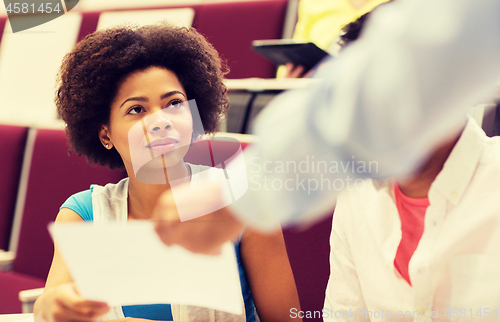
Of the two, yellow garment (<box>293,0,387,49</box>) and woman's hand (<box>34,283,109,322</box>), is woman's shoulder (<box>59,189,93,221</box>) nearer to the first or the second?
woman's hand (<box>34,283,109,322</box>)

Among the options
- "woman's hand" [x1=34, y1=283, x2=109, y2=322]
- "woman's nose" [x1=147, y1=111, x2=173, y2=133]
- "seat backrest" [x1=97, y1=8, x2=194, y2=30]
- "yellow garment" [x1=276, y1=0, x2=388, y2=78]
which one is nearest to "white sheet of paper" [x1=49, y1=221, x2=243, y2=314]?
"woman's hand" [x1=34, y1=283, x2=109, y2=322]

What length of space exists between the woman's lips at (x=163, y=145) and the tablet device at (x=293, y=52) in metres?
0.49

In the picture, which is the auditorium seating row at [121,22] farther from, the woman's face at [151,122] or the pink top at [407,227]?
the pink top at [407,227]

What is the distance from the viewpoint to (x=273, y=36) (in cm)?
139

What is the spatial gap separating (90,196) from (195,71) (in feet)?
0.73

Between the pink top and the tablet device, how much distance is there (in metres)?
0.48

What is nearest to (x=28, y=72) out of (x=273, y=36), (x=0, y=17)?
(x=0, y=17)

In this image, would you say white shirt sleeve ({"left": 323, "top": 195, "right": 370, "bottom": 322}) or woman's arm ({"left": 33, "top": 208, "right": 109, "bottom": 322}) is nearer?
woman's arm ({"left": 33, "top": 208, "right": 109, "bottom": 322})

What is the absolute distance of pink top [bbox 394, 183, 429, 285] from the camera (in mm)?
338

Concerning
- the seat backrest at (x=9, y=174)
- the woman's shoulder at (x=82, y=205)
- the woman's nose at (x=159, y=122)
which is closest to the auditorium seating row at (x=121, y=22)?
the seat backrest at (x=9, y=174)

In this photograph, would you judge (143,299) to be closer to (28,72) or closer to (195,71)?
(195,71)

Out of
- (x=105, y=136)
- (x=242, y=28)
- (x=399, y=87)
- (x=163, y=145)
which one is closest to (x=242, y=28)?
(x=242, y=28)

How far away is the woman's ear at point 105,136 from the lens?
51cm

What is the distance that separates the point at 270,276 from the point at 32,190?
56 centimetres
